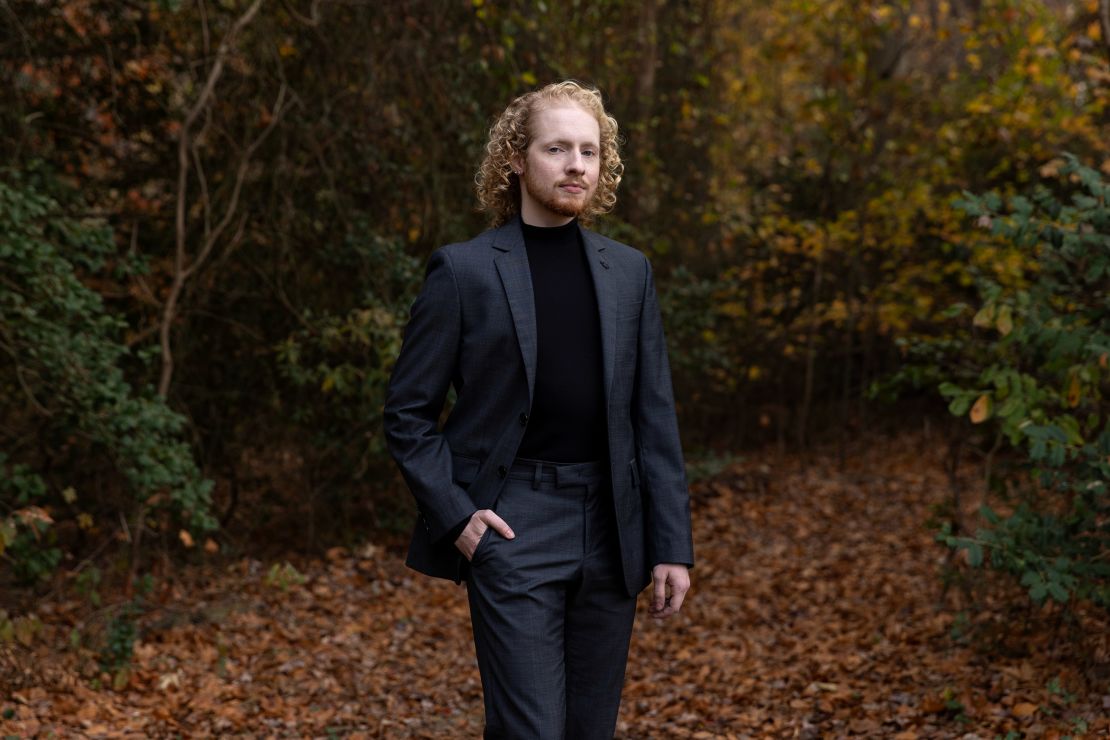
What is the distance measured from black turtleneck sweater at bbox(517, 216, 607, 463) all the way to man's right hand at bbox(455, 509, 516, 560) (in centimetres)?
18

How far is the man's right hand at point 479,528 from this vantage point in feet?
8.43

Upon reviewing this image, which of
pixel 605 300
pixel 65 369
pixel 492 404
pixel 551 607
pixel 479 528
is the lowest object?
pixel 65 369

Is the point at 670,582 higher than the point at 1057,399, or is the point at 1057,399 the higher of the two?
the point at 1057,399

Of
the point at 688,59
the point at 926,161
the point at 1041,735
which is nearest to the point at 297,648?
the point at 1041,735

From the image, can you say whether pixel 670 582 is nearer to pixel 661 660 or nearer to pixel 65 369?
pixel 661 660

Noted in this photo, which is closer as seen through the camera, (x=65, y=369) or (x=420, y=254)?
(x=65, y=369)

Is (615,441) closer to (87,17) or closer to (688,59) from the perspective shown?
(87,17)

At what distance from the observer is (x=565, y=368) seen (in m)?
2.71

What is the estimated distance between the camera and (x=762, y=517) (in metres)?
10.0

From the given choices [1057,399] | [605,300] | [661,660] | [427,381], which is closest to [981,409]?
[1057,399]

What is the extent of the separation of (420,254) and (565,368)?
546 centimetres

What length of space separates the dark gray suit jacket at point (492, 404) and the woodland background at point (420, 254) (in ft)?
6.24

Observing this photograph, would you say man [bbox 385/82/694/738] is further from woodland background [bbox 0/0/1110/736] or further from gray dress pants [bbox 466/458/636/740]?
woodland background [bbox 0/0/1110/736]

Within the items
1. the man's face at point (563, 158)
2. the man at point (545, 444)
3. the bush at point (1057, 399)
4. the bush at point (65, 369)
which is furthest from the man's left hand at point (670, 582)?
the bush at point (65, 369)
